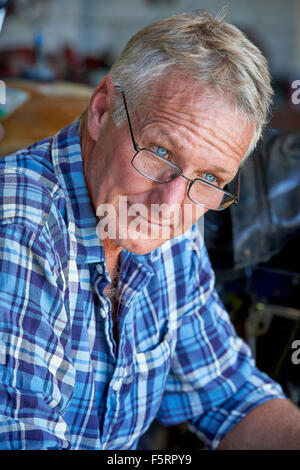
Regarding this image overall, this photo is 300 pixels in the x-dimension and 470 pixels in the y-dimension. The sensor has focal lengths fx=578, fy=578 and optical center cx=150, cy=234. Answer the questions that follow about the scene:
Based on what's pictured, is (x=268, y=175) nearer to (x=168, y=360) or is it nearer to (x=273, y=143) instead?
(x=273, y=143)

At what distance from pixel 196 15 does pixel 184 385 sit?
0.74m

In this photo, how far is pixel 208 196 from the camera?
963 mm

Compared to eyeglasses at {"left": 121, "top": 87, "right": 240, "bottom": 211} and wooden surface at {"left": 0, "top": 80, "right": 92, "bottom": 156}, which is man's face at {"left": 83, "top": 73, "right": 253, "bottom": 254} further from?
wooden surface at {"left": 0, "top": 80, "right": 92, "bottom": 156}

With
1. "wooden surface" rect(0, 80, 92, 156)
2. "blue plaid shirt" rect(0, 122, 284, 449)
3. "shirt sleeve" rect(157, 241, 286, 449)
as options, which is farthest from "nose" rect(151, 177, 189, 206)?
"wooden surface" rect(0, 80, 92, 156)

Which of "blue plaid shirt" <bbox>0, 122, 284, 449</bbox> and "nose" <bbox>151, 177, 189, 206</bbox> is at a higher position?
"nose" <bbox>151, 177, 189, 206</bbox>

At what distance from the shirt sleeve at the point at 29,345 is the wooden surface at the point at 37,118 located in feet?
4.90

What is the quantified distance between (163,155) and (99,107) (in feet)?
0.55

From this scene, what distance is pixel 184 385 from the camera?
48.8 inches

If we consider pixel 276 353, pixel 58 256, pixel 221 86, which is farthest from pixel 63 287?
pixel 276 353

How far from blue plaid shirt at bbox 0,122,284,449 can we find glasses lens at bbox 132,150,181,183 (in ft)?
0.41

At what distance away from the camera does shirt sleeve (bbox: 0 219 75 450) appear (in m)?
0.76

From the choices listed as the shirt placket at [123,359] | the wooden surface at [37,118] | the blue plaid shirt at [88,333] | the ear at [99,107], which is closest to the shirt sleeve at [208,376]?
the blue plaid shirt at [88,333]

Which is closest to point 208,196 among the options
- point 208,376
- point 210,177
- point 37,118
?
point 210,177

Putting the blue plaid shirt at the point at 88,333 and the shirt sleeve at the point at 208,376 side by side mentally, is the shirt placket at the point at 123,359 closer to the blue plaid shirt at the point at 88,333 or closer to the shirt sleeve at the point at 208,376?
the blue plaid shirt at the point at 88,333
